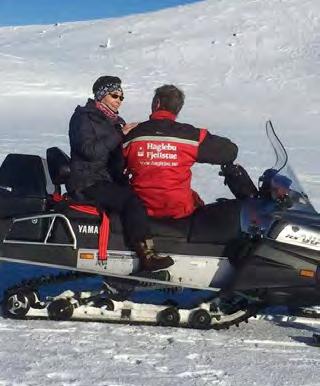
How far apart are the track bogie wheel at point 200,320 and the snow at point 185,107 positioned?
2.4 inches

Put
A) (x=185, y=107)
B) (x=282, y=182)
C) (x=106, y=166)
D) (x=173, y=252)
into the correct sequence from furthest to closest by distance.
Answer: (x=185, y=107), (x=106, y=166), (x=173, y=252), (x=282, y=182)

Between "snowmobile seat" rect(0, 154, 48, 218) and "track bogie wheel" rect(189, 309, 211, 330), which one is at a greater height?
"snowmobile seat" rect(0, 154, 48, 218)

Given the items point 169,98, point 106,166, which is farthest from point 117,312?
point 169,98

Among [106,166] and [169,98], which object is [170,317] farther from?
[169,98]

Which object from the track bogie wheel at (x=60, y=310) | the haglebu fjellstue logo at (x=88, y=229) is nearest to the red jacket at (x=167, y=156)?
the haglebu fjellstue logo at (x=88, y=229)

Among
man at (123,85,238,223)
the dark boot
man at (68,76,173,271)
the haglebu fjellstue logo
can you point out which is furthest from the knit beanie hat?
the dark boot

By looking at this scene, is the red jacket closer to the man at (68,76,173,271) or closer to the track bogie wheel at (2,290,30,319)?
the man at (68,76,173,271)

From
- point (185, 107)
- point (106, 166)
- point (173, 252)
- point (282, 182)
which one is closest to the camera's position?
point (282, 182)

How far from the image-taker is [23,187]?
4.51m

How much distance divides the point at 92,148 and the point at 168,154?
444mm

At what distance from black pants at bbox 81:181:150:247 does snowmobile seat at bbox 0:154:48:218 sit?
1.03ft

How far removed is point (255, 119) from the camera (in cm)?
2039

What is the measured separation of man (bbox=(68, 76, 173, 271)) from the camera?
421 centimetres

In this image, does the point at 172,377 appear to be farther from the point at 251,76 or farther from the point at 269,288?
the point at 251,76
